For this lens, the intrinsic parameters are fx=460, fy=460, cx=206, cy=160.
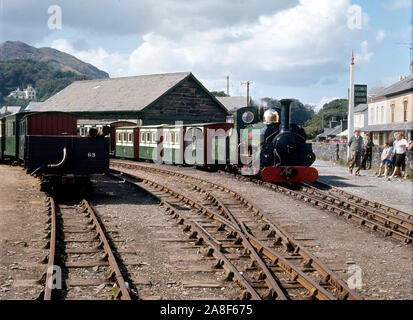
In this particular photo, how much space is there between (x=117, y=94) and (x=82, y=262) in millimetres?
36145

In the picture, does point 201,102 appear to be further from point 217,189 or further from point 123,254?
point 123,254

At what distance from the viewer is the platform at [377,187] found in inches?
517

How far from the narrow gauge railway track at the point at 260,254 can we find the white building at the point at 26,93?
17547 centimetres

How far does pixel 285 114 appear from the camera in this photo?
14.5 m

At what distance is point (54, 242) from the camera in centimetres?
769

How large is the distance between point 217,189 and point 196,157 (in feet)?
21.7

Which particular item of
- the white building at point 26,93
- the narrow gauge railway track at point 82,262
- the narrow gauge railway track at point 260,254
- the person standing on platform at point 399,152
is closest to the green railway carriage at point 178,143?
the person standing on platform at point 399,152

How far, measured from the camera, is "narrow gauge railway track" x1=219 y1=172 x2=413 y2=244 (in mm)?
9147

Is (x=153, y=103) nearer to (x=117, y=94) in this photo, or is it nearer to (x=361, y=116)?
(x=117, y=94)

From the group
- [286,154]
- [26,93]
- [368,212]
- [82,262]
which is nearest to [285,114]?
[286,154]

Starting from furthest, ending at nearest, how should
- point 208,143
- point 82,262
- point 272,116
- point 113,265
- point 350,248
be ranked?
point 208,143, point 272,116, point 350,248, point 82,262, point 113,265

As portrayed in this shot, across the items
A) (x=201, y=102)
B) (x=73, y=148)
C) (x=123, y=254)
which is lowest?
(x=123, y=254)

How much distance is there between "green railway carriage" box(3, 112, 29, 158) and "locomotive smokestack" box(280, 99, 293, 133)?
32.4 ft

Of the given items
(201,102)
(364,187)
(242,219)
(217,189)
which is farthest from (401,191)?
(201,102)
